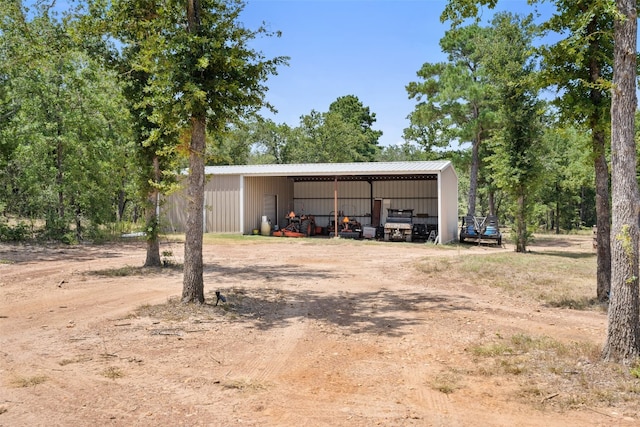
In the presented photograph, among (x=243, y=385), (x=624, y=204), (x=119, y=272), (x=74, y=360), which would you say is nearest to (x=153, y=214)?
(x=119, y=272)

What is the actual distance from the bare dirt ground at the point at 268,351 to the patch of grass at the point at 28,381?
27 mm

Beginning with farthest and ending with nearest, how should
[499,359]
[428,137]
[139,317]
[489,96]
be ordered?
→ [428,137]
[489,96]
[139,317]
[499,359]

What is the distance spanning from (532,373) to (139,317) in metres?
5.71

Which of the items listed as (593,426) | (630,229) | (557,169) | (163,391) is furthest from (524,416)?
(557,169)

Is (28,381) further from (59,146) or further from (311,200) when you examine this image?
(311,200)

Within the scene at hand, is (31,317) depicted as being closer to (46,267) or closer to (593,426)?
(46,267)

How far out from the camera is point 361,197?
29484 mm

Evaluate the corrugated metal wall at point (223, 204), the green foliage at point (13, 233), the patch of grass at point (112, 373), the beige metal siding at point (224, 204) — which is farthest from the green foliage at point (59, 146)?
the patch of grass at point (112, 373)

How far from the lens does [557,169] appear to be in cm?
3550

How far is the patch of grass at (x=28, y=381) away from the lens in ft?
15.0

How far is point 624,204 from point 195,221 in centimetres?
624

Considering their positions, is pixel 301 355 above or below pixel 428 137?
below

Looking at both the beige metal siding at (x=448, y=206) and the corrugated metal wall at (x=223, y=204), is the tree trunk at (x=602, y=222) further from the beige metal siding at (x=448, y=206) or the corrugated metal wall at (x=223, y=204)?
the corrugated metal wall at (x=223, y=204)

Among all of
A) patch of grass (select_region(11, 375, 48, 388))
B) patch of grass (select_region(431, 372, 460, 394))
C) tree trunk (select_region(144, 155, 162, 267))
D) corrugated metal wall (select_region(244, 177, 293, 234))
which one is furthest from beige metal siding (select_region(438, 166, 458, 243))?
patch of grass (select_region(11, 375, 48, 388))
